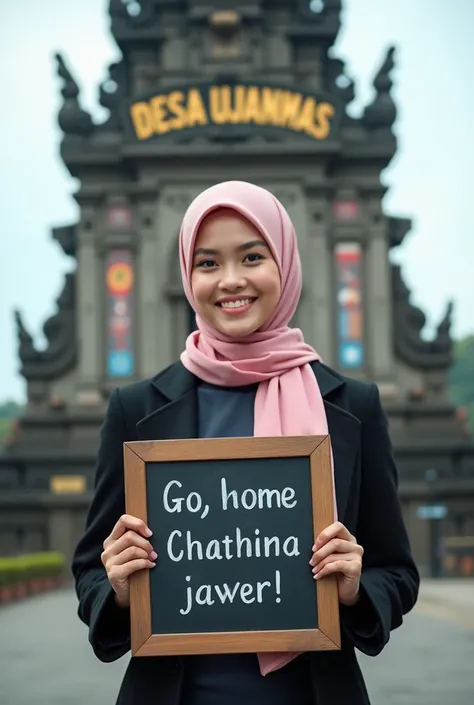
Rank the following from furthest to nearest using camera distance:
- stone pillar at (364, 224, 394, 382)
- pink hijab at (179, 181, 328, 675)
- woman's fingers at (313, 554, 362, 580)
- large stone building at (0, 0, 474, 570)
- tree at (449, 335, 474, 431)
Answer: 1. tree at (449, 335, 474, 431)
2. stone pillar at (364, 224, 394, 382)
3. large stone building at (0, 0, 474, 570)
4. pink hijab at (179, 181, 328, 675)
5. woman's fingers at (313, 554, 362, 580)

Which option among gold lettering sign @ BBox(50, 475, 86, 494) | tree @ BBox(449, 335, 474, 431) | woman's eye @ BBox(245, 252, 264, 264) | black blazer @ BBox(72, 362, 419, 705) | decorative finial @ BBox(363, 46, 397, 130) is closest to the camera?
black blazer @ BBox(72, 362, 419, 705)

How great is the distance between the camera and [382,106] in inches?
1650

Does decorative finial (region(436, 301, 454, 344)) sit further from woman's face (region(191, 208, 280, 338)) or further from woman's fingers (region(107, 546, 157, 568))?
woman's fingers (region(107, 546, 157, 568))

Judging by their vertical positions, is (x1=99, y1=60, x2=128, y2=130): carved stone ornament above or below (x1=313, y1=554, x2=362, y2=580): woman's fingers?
above

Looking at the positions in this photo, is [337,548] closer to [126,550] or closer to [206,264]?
[126,550]

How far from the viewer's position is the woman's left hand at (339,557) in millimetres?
3572

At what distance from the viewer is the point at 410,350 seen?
41.8 meters

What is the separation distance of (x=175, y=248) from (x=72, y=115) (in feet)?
18.4

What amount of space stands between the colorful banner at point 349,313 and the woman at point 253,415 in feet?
121

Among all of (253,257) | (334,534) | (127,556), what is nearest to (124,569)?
(127,556)

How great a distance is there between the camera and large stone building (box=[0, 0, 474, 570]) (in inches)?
1588

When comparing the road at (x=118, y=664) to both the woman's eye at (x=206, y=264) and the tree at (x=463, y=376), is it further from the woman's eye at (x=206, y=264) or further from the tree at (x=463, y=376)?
the tree at (x=463, y=376)

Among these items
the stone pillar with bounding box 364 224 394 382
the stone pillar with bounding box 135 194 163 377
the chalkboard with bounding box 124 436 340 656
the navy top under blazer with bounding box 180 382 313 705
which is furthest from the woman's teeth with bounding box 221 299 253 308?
the stone pillar with bounding box 364 224 394 382

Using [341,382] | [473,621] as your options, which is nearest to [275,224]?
[341,382]
